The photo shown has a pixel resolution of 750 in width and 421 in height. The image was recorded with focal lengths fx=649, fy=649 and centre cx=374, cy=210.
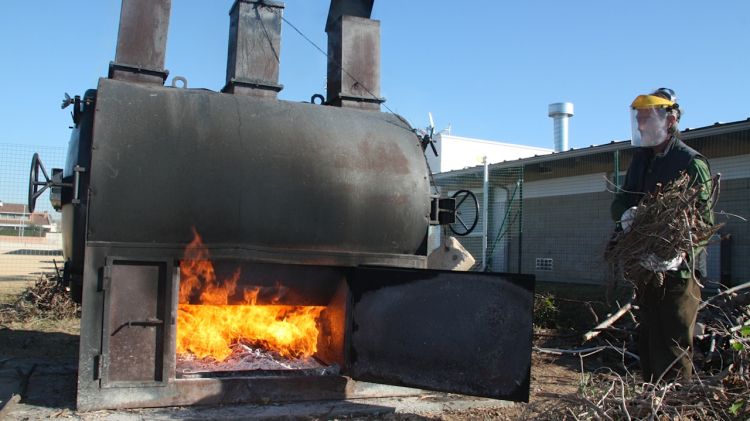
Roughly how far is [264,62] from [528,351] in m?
2.97

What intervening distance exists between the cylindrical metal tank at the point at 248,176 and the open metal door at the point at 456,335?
620 millimetres

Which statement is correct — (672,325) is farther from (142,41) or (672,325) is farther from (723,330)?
(142,41)

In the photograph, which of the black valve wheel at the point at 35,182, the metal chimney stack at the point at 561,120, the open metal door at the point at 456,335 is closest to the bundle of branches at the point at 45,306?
the black valve wheel at the point at 35,182

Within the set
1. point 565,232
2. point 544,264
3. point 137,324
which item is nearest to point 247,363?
point 137,324

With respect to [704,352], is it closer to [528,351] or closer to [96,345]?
[528,351]

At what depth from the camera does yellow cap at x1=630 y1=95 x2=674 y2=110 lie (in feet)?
12.6

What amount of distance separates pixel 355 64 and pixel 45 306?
624cm

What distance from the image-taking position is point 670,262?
3.50 meters

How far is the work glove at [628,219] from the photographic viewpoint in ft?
12.0

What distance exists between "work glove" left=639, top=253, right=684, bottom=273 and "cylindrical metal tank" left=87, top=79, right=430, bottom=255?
70.1 inches

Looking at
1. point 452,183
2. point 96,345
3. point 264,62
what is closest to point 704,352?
point 264,62

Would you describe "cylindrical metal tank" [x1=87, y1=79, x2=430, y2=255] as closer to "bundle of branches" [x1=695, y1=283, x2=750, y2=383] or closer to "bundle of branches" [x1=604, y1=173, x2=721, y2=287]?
"bundle of branches" [x1=604, y1=173, x2=721, y2=287]

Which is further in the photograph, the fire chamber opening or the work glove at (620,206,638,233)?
the fire chamber opening

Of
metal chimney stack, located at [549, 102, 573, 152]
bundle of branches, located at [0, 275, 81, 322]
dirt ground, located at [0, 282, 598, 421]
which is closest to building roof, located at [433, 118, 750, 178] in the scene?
dirt ground, located at [0, 282, 598, 421]
